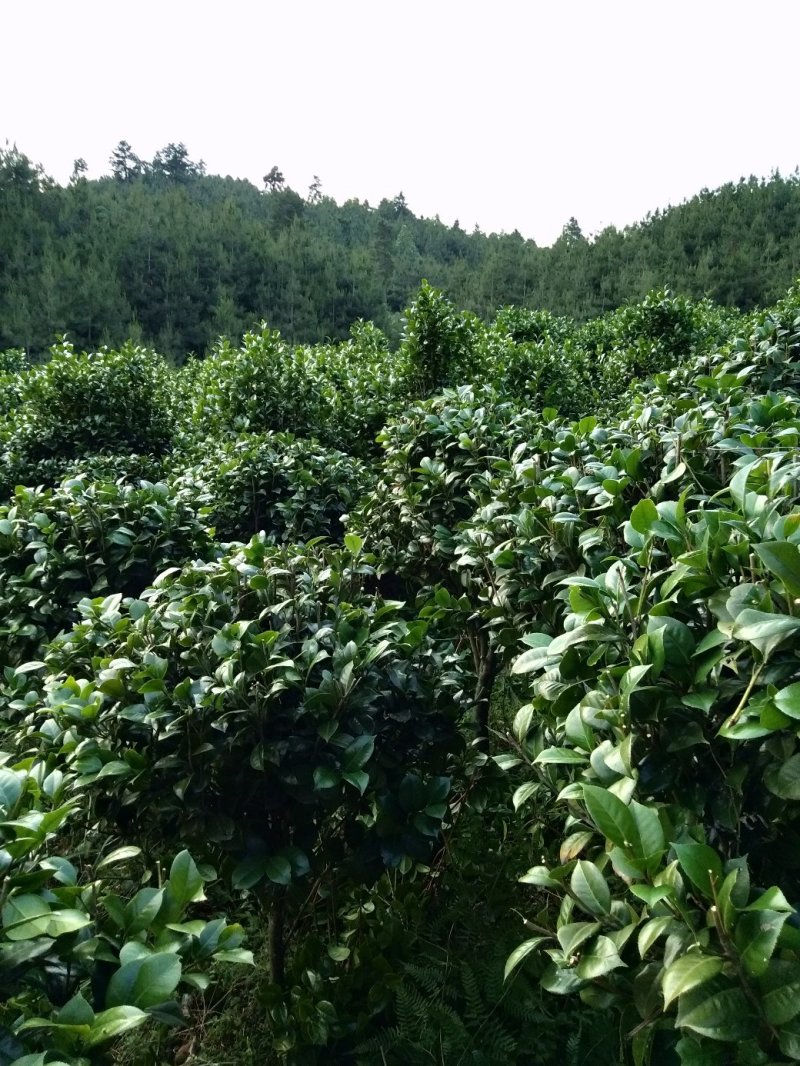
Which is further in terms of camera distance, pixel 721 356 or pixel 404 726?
pixel 721 356

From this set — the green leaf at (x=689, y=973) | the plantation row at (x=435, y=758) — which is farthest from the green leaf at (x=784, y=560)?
the green leaf at (x=689, y=973)

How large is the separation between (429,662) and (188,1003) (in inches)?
54.7

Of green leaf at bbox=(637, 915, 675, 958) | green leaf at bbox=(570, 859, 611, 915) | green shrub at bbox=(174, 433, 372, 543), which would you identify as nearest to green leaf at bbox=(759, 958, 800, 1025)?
green leaf at bbox=(637, 915, 675, 958)

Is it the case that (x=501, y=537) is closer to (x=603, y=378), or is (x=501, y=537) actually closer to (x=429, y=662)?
(x=429, y=662)

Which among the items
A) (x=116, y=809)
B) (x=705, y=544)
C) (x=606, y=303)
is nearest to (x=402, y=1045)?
(x=116, y=809)

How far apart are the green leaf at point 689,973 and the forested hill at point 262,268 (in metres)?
27.1

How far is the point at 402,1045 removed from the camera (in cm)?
174

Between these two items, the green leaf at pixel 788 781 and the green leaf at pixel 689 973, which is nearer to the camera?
the green leaf at pixel 689 973

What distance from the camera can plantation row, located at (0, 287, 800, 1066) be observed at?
0.86 meters

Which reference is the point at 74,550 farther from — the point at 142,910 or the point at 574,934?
the point at 574,934

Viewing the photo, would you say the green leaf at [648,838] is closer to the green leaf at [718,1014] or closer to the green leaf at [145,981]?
the green leaf at [718,1014]

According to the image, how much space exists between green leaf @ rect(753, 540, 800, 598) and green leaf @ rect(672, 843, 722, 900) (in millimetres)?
353

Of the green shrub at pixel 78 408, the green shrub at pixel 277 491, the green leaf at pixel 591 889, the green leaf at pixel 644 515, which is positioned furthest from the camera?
the green shrub at pixel 78 408

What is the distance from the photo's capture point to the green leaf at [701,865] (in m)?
0.76
